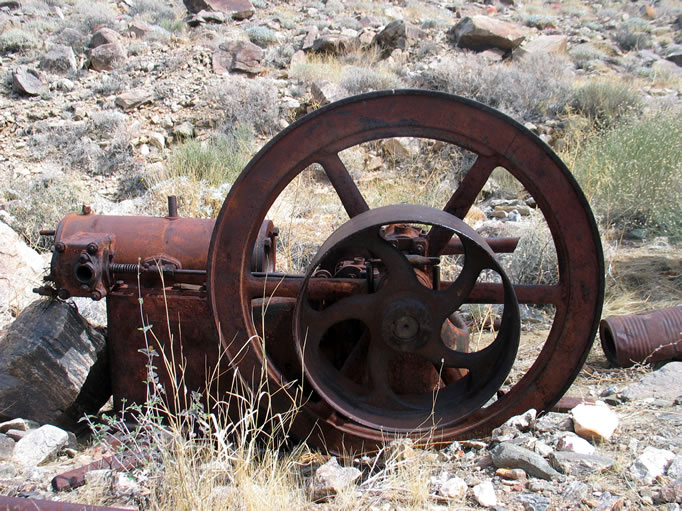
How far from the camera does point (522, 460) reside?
94.9 inches

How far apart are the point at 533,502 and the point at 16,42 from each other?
1451 cm

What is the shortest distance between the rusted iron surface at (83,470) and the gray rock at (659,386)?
2.44 m

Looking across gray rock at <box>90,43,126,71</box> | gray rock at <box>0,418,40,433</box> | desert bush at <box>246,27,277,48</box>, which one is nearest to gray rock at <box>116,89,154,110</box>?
gray rock at <box>90,43,126,71</box>

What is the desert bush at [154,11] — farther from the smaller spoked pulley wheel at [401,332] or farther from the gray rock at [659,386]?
the gray rock at [659,386]

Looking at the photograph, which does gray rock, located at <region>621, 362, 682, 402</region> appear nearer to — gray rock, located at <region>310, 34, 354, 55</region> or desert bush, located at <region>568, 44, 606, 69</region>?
gray rock, located at <region>310, 34, 354, 55</region>

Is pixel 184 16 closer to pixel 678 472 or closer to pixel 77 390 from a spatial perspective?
pixel 77 390

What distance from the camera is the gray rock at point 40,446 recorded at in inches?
114

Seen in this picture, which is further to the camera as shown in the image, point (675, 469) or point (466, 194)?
point (466, 194)

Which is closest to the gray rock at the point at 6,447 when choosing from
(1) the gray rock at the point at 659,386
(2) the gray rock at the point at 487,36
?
(1) the gray rock at the point at 659,386

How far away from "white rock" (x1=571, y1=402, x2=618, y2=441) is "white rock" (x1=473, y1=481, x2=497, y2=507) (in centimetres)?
57

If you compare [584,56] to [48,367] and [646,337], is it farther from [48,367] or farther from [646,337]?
[48,367]

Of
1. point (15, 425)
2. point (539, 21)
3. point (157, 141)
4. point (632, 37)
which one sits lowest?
point (15, 425)

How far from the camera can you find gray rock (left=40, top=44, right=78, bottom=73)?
12266 mm

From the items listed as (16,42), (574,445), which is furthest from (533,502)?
(16,42)
